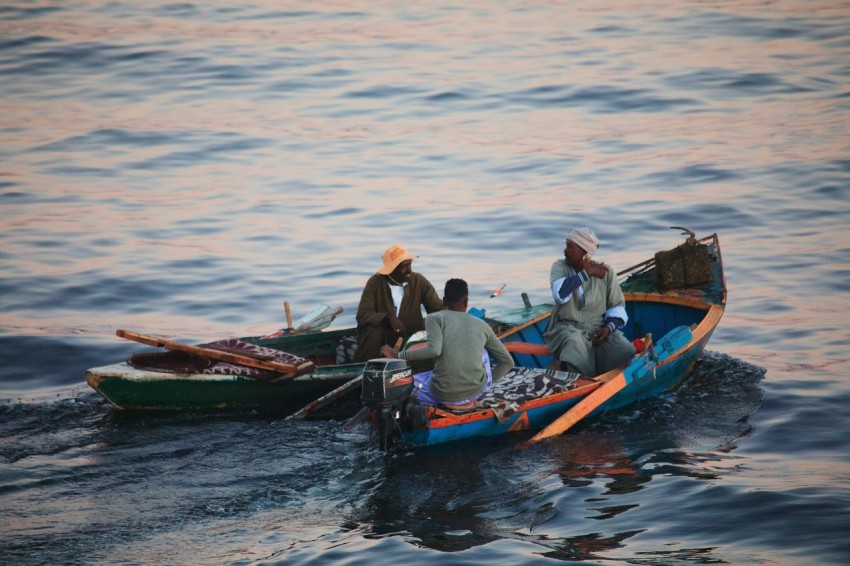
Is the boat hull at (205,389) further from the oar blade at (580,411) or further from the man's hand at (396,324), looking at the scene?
the oar blade at (580,411)

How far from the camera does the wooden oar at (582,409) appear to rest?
9016 mm

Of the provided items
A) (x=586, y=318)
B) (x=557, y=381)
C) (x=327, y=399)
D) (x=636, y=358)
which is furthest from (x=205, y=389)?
(x=636, y=358)

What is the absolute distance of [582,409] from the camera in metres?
9.11

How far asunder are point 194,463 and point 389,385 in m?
1.74

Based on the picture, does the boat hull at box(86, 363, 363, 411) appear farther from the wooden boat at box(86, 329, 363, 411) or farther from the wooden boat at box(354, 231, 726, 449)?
the wooden boat at box(354, 231, 726, 449)

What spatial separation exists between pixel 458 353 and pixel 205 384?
2595 millimetres

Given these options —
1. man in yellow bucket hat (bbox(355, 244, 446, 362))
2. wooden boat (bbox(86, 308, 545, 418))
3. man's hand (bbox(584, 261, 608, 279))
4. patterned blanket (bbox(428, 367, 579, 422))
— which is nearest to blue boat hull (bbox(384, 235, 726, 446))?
patterned blanket (bbox(428, 367, 579, 422))

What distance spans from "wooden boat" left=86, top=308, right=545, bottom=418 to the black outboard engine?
1447 millimetres

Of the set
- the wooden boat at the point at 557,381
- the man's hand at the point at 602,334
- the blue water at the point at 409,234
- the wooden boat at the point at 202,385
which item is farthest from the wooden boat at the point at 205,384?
the man's hand at the point at 602,334

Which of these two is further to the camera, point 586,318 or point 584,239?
point 586,318

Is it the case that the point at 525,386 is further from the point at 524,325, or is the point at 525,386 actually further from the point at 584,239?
the point at 524,325

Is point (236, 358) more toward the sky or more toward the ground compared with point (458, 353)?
more toward the ground

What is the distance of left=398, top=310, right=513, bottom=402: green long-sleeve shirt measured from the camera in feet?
27.9

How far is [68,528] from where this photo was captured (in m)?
7.43
